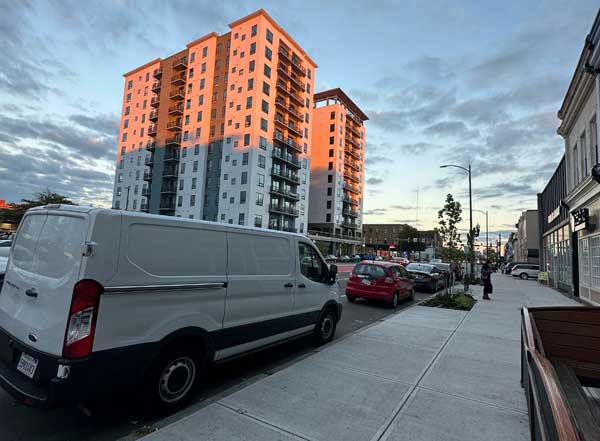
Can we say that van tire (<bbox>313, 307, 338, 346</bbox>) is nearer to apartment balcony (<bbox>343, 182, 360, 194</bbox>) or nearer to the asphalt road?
the asphalt road

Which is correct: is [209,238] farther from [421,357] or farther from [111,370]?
[421,357]

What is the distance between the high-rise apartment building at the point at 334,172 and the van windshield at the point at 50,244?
68.4m

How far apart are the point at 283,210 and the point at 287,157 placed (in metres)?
9.60

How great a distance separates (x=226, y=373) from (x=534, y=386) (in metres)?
3.90

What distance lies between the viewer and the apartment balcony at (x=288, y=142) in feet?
192

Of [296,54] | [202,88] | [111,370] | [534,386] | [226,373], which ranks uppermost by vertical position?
[296,54]

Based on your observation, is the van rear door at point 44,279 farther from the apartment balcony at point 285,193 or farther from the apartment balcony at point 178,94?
the apartment balcony at point 178,94

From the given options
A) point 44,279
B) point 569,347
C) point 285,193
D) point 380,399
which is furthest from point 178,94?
point 569,347

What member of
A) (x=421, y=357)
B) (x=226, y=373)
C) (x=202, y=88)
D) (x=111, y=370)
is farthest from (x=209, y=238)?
(x=202, y=88)

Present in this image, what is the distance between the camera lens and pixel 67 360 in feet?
9.62

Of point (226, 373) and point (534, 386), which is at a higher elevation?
point (534, 386)

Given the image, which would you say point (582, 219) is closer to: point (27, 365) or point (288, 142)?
point (27, 365)

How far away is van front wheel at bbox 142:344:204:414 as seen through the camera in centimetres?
355

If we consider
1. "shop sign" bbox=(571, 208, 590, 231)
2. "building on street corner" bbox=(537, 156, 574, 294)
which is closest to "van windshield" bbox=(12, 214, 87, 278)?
"shop sign" bbox=(571, 208, 590, 231)
